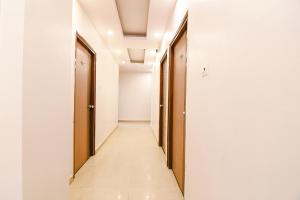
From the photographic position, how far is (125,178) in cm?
252

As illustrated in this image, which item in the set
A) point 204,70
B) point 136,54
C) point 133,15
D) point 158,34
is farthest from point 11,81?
point 136,54

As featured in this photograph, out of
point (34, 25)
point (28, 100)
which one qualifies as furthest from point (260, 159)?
point (34, 25)

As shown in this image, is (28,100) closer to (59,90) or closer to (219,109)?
(59,90)

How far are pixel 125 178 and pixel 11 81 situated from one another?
6.99ft

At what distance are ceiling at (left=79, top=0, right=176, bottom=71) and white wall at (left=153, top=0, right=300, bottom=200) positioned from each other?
156 cm

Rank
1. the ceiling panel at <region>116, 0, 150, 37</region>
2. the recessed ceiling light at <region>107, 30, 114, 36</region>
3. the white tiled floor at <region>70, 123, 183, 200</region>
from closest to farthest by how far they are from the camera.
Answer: the white tiled floor at <region>70, 123, 183, 200</region> < the ceiling panel at <region>116, 0, 150, 37</region> < the recessed ceiling light at <region>107, 30, 114, 36</region>

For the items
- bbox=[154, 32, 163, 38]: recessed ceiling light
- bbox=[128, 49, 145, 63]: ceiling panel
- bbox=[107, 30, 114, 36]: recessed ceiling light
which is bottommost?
bbox=[107, 30, 114, 36]: recessed ceiling light

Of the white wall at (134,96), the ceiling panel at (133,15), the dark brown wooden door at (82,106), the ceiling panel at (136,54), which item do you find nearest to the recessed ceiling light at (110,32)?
the ceiling panel at (133,15)

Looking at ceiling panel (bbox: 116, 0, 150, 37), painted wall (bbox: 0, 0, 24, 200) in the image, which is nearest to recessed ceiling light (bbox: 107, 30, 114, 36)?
ceiling panel (bbox: 116, 0, 150, 37)

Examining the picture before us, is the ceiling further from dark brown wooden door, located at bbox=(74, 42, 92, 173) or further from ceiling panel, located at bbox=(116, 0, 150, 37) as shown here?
dark brown wooden door, located at bbox=(74, 42, 92, 173)

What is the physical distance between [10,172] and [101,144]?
11.1 feet

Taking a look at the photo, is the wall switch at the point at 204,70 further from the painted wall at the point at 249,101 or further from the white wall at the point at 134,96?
the white wall at the point at 134,96

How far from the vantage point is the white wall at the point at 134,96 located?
8875 millimetres

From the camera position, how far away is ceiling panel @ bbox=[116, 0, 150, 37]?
9.43ft
